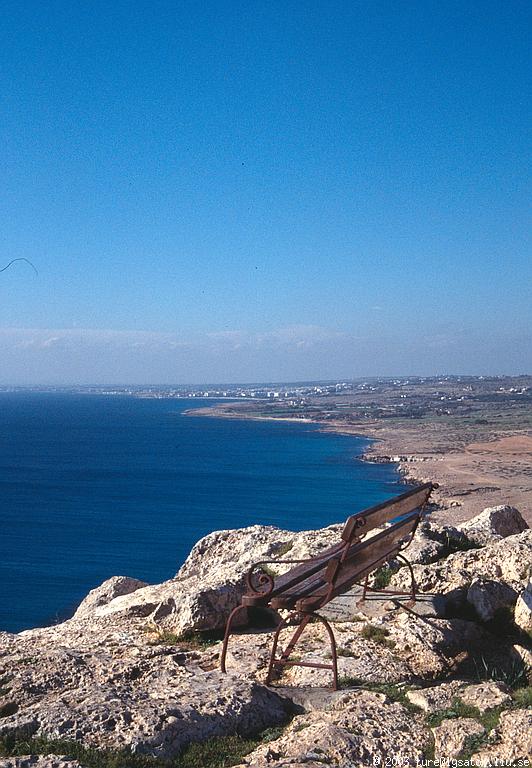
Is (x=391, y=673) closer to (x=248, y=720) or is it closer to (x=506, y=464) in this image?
(x=248, y=720)

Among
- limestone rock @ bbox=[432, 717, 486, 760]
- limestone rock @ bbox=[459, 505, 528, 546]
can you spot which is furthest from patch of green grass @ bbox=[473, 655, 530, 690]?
limestone rock @ bbox=[459, 505, 528, 546]

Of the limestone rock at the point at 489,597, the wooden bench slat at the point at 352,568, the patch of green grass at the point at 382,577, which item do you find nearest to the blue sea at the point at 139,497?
the patch of green grass at the point at 382,577

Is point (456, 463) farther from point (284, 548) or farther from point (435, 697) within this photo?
point (435, 697)

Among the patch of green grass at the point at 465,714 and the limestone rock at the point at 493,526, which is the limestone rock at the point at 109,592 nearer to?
the limestone rock at the point at 493,526

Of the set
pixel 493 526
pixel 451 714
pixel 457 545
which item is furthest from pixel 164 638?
pixel 493 526

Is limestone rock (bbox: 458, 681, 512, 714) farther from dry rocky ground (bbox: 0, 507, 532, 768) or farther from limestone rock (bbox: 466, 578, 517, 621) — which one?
limestone rock (bbox: 466, 578, 517, 621)

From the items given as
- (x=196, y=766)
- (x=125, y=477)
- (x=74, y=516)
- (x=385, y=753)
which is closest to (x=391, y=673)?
(x=385, y=753)

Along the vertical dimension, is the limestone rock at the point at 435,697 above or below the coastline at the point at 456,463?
above
